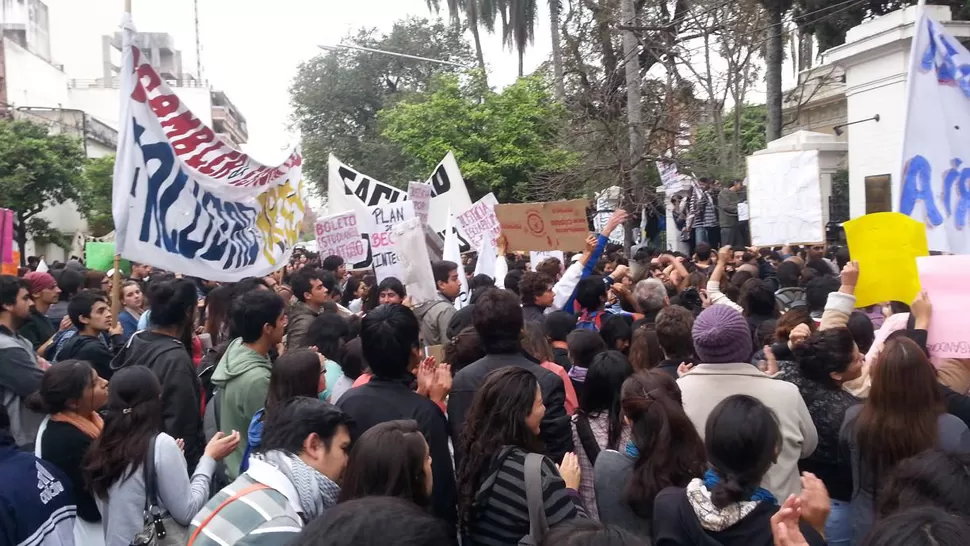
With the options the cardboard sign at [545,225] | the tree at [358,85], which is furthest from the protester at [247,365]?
the tree at [358,85]

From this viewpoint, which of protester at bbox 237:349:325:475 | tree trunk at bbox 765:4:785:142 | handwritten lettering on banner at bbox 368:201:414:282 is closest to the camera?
protester at bbox 237:349:325:475

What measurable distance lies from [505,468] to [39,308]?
5015 mm

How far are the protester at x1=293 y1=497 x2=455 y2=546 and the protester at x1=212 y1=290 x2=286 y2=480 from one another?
2.84m

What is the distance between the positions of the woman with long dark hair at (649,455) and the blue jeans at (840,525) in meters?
0.87

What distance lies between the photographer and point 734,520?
282 cm

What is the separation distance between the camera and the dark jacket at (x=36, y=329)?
6.66 m

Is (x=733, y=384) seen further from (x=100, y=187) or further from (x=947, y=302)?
(x=100, y=187)

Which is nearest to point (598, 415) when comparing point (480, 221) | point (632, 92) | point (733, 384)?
point (733, 384)

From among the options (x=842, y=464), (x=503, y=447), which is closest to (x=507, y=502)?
(x=503, y=447)

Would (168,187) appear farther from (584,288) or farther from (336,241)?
(336,241)

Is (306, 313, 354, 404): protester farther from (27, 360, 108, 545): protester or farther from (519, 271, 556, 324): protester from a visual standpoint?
(27, 360, 108, 545): protester

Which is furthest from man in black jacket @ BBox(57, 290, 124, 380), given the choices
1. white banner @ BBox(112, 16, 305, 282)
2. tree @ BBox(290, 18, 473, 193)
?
tree @ BBox(290, 18, 473, 193)

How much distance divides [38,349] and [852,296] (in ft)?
16.8

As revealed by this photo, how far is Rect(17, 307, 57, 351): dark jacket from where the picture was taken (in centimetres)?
666
